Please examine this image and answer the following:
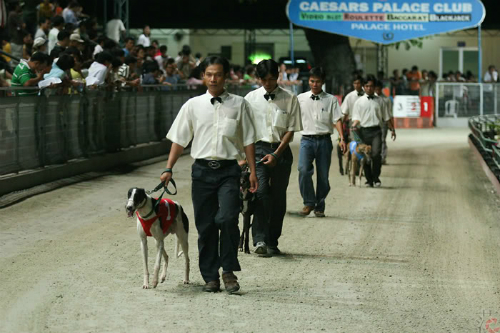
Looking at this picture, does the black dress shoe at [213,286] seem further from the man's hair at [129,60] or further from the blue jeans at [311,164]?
the man's hair at [129,60]

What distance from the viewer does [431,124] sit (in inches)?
1342

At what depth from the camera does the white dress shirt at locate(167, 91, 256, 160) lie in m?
7.73

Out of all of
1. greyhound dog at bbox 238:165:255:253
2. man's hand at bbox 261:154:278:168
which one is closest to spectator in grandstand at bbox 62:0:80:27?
greyhound dog at bbox 238:165:255:253

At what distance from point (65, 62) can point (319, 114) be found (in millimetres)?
4695

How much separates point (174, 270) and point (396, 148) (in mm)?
16505

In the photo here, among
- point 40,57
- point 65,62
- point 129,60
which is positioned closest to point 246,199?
point 40,57

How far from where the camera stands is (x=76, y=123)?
16547 mm

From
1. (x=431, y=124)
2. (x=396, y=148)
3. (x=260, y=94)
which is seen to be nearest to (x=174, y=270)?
(x=260, y=94)

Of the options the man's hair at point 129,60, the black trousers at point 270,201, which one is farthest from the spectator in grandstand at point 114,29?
the black trousers at point 270,201

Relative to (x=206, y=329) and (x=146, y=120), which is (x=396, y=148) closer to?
(x=146, y=120)

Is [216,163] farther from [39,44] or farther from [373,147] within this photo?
[39,44]

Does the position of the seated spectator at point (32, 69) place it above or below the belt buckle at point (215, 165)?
above

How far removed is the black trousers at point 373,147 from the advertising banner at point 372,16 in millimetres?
13974

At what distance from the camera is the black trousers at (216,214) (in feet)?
25.5
